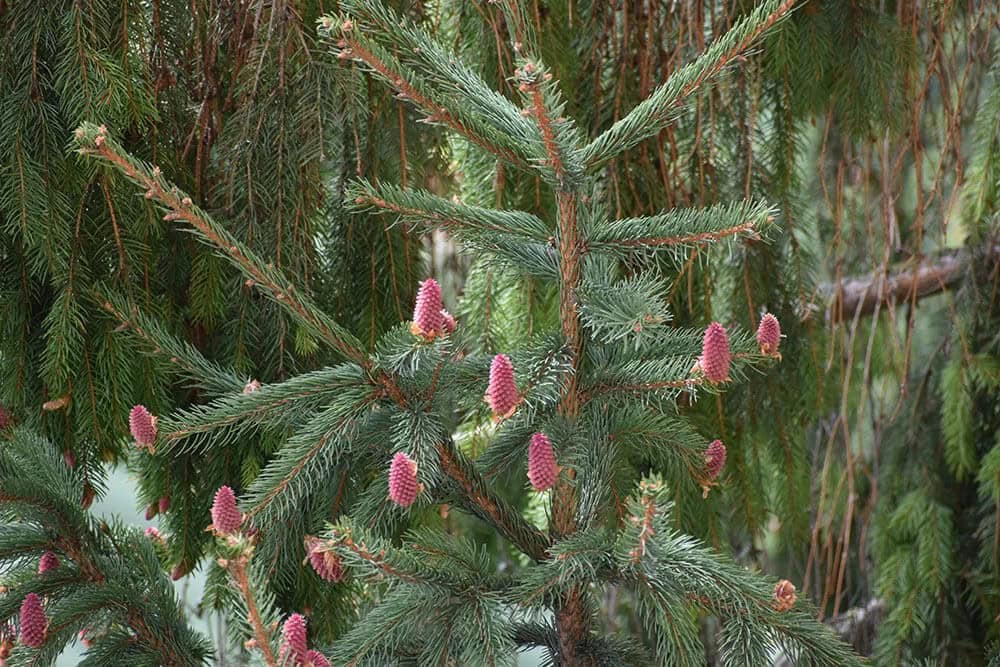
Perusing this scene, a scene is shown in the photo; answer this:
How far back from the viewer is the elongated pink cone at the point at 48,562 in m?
0.89

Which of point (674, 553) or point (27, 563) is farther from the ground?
point (674, 553)

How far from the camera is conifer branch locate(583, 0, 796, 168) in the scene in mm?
763

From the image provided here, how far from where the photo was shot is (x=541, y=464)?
0.71m

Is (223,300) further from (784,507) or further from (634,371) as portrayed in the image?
(784,507)

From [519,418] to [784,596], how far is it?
0.24m

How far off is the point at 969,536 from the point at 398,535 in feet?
3.35

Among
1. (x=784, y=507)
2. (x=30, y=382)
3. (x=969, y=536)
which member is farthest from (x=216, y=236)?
(x=969, y=536)

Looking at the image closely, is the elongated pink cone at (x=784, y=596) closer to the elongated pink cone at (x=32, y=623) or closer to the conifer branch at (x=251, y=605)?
the conifer branch at (x=251, y=605)

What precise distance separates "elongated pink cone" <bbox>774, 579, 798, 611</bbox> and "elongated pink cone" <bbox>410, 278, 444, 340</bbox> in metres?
0.28

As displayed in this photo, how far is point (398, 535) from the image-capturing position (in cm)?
110

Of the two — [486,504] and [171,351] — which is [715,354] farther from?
[171,351]

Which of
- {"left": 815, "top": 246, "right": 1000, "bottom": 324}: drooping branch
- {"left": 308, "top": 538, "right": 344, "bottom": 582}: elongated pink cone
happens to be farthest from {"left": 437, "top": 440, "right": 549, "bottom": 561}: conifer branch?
{"left": 815, "top": 246, "right": 1000, "bottom": 324}: drooping branch

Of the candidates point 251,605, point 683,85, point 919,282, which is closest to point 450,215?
point 683,85

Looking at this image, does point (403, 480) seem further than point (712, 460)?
No
